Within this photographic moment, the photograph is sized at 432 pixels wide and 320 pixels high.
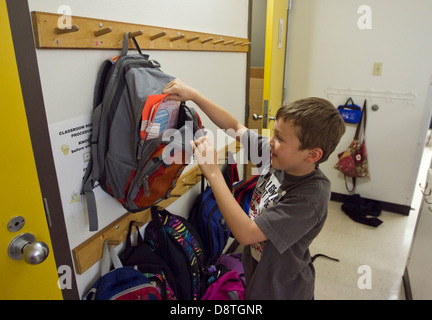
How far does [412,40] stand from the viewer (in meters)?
2.48

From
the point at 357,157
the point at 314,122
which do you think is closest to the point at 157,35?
the point at 314,122

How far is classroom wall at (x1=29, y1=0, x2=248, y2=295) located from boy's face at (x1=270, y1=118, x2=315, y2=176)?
634 millimetres

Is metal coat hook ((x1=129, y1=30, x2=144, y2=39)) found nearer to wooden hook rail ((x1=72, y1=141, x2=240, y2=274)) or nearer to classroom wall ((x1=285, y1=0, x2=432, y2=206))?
wooden hook rail ((x1=72, y1=141, x2=240, y2=274))

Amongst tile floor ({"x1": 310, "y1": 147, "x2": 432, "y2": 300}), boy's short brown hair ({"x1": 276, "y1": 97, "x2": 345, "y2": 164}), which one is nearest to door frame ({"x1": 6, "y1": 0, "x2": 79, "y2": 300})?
boy's short brown hair ({"x1": 276, "y1": 97, "x2": 345, "y2": 164})

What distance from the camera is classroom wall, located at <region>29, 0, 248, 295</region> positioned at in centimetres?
87

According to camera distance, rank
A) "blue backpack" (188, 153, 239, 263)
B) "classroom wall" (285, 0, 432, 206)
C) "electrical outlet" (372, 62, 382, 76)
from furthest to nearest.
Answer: "electrical outlet" (372, 62, 382, 76) → "classroom wall" (285, 0, 432, 206) → "blue backpack" (188, 153, 239, 263)

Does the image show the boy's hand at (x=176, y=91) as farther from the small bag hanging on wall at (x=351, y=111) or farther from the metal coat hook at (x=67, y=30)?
the small bag hanging on wall at (x=351, y=111)

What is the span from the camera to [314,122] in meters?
0.92

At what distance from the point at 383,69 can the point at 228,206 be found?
246cm

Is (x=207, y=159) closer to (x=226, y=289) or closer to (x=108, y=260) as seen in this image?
(x=108, y=260)

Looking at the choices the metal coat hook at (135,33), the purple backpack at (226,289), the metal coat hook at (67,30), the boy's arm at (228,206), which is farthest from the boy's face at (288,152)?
the purple backpack at (226,289)

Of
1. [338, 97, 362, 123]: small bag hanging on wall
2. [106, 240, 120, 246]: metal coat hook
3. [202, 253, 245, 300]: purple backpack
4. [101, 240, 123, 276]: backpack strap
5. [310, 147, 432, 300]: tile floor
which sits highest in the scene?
[338, 97, 362, 123]: small bag hanging on wall

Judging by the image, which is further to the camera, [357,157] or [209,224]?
[357,157]
